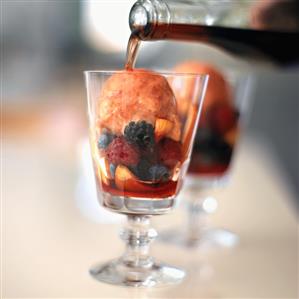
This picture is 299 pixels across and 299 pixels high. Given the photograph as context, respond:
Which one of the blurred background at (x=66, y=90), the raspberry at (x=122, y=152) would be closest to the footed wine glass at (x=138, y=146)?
the raspberry at (x=122, y=152)

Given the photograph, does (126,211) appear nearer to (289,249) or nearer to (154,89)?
(154,89)

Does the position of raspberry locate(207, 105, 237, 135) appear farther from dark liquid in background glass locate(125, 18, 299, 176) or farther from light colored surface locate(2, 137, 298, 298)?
light colored surface locate(2, 137, 298, 298)

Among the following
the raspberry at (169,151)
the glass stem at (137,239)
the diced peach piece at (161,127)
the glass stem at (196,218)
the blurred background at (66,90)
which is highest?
the blurred background at (66,90)

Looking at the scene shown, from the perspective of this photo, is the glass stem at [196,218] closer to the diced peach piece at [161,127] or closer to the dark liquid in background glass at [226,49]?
the dark liquid in background glass at [226,49]

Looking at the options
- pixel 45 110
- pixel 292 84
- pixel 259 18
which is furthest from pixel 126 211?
pixel 45 110

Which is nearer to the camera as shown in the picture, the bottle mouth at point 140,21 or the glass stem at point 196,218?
the bottle mouth at point 140,21

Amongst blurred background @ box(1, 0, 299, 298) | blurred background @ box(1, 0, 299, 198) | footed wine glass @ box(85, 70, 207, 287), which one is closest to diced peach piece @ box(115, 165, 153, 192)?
footed wine glass @ box(85, 70, 207, 287)

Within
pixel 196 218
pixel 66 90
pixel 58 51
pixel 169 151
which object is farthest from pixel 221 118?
pixel 58 51
